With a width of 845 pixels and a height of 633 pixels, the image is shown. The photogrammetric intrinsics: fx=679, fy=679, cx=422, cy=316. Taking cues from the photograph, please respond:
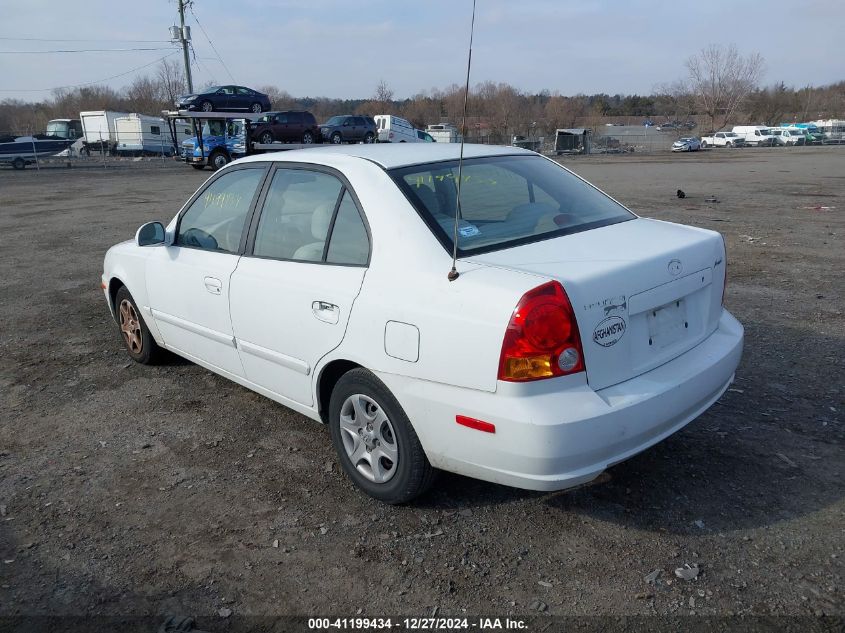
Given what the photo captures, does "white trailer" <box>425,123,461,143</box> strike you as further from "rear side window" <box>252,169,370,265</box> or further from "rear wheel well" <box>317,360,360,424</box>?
"rear wheel well" <box>317,360,360,424</box>

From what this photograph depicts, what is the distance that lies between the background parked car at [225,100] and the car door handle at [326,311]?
1155 inches

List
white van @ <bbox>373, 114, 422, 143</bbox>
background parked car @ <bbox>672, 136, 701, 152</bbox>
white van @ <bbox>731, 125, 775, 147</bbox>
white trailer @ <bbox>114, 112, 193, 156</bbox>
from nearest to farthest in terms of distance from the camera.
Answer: white van @ <bbox>373, 114, 422, 143</bbox>
white trailer @ <bbox>114, 112, 193, 156</bbox>
background parked car @ <bbox>672, 136, 701, 152</bbox>
white van @ <bbox>731, 125, 775, 147</bbox>

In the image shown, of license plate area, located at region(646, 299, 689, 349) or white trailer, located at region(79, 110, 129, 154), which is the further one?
white trailer, located at region(79, 110, 129, 154)

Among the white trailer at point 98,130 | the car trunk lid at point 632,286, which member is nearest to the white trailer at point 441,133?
the white trailer at point 98,130

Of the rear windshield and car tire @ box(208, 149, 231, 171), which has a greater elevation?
the rear windshield

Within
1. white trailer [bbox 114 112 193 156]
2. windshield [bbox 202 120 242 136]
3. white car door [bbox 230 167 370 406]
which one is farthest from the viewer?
white trailer [bbox 114 112 193 156]

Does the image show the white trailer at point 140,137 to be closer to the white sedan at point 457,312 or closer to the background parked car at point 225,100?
the background parked car at point 225,100

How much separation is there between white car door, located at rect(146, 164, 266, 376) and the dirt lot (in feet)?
1.62

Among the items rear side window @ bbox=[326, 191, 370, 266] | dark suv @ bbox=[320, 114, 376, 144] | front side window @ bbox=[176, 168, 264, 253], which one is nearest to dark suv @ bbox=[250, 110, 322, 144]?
dark suv @ bbox=[320, 114, 376, 144]

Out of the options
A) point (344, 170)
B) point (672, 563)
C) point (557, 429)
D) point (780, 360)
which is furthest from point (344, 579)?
point (780, 360)

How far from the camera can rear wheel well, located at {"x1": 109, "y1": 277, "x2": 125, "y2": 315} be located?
5.38 m

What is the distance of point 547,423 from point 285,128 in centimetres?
3112

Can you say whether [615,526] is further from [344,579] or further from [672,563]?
[344,579]

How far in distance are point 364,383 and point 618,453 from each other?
116cm
